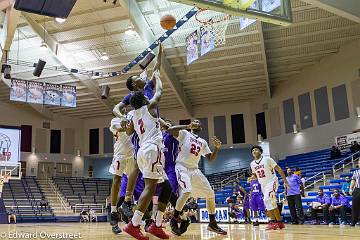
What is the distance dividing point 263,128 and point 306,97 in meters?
3.67

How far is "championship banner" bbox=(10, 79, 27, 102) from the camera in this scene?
677 inches

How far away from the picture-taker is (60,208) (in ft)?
75.5

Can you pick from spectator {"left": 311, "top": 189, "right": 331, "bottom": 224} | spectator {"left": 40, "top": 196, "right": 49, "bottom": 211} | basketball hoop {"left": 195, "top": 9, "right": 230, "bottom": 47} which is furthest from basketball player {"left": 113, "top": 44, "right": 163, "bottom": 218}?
spectator {"left": 40, "top": 196, "right": 49, "bottom": 211}

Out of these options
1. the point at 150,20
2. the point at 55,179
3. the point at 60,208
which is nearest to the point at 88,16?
the point at 150,20

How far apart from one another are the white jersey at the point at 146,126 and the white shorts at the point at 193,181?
3.48ft

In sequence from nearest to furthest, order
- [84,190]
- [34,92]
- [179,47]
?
1. [34,92]
2. [179,47]
3. [84,190]

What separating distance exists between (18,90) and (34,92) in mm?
648

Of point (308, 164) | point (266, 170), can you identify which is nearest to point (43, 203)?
point (308, 164)

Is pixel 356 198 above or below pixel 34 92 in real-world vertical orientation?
below

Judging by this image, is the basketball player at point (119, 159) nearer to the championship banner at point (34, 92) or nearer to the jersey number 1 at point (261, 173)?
the jersey number 1 at point (261, 173)

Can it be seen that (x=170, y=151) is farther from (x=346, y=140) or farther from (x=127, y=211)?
(x=346, y=140)

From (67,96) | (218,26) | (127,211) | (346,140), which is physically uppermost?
(218,26)

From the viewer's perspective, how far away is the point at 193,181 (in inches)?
212

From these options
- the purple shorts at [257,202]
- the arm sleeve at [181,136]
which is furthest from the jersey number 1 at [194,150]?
the purple shorts at [257,202]
